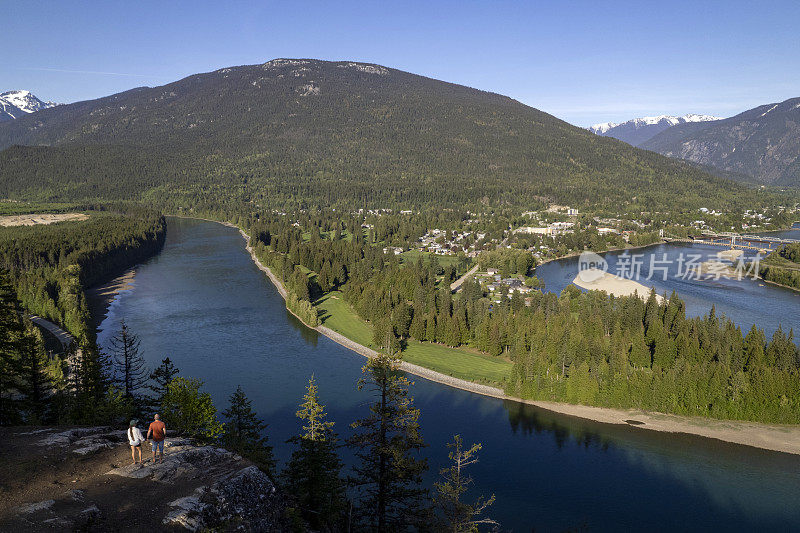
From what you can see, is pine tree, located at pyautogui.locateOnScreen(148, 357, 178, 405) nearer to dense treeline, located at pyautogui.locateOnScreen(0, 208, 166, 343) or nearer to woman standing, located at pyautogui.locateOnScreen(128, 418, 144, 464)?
woman standing, located at pyautogui.locateOnScreen(128, 418, 144, 464)

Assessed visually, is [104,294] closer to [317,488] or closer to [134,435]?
[317,488]

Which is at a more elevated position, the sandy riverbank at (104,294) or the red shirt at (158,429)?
the red shirt at (158,429)

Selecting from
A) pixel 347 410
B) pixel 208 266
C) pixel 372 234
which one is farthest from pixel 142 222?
pixel 347 410

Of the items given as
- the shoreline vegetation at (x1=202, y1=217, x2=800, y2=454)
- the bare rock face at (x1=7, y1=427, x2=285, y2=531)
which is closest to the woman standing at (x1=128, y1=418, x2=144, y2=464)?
→ the bare rock face at (x1=7, y1=427, x2=285, y2=531)

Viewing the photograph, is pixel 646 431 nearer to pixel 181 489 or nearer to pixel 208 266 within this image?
pixel 181 489

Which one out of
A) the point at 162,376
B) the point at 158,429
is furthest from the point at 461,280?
the point at 158,429

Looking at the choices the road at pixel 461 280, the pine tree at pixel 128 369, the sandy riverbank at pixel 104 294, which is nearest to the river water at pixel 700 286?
the road at pixel 461 280

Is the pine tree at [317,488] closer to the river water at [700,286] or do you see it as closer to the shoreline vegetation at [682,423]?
the shoreline vegetation at [682,423]
